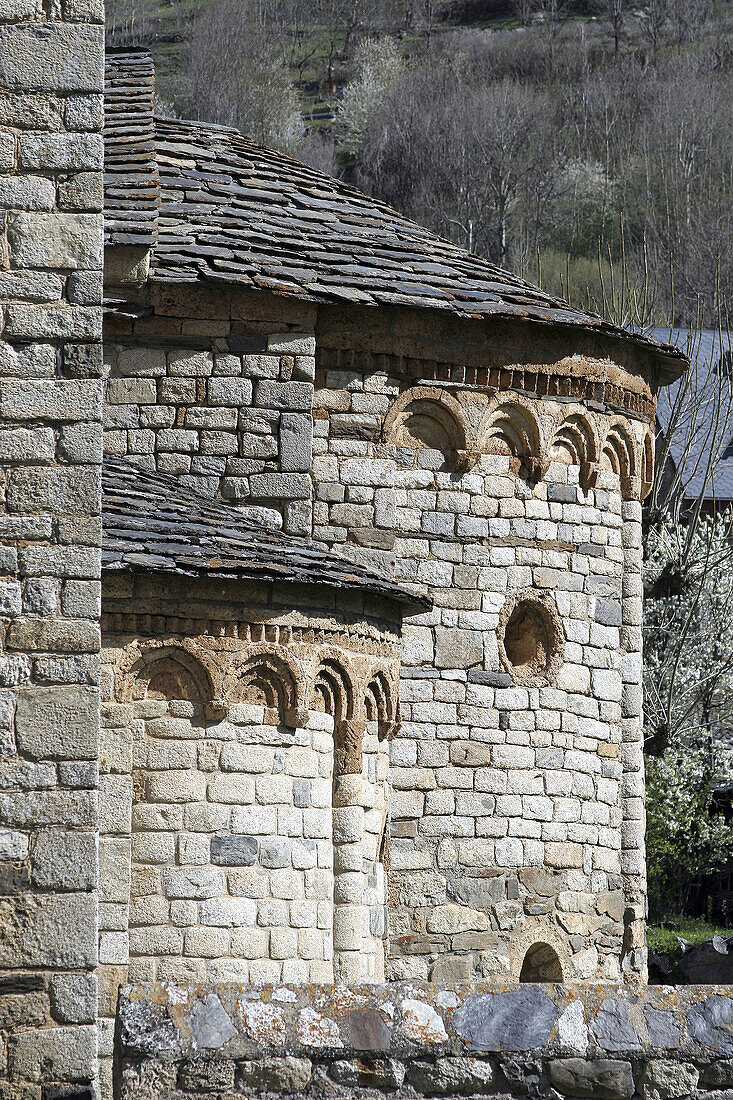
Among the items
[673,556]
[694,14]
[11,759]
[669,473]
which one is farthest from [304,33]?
[11,759]

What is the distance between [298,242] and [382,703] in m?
3.65

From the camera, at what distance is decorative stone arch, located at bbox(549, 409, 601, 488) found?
11656mm

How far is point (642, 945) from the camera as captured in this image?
38.8 feet

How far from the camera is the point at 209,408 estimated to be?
10430 mm

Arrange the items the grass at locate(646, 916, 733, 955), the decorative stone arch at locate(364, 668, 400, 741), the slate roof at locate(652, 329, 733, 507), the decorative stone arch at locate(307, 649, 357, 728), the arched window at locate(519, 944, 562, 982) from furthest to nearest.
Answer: the slate roof at locate(652, 329, 733, 507), the grass at locate(646, 916, 733, 955), the arched window at locate(519, 944, 562, 982), the decorative stone arch at locate(364, 668, 400, 741), the decorative stone arch at locate(307, 649, 357, 728)

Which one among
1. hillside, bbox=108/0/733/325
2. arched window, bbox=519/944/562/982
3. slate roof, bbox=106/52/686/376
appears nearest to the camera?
slate roof, bbox=106/52/686/376

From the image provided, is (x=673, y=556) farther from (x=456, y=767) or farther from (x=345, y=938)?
(x=345, y=938)

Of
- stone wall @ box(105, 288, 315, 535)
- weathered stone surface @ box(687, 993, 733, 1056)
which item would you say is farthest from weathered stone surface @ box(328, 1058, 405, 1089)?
stone wall @ box(105, 288, 315, 535)

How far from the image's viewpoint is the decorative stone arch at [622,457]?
12.0 metres

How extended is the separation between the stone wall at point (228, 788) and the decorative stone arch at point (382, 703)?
1.01 ft

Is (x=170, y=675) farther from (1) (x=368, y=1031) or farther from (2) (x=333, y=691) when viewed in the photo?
(1) (x=368, y=1031)

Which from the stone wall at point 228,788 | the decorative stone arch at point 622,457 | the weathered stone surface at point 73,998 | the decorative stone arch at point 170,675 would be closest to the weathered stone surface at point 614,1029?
the weathered stone surface at point 73,998

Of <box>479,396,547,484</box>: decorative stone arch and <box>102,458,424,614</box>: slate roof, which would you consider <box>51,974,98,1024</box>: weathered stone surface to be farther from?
<box>479,396,547,484</box>: decorative stone arch

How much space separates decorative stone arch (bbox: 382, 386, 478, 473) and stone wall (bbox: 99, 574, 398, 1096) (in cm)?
226
